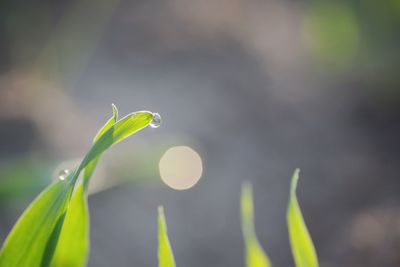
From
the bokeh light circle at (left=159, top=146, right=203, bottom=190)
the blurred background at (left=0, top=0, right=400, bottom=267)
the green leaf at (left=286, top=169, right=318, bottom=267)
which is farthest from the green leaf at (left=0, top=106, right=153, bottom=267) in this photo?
the bokeh light circle at (left=159, top=146, right=203, bottom=190)

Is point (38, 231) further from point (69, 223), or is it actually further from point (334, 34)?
point (334, 34)

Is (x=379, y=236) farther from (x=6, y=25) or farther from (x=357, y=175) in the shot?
(x=6, y=25)

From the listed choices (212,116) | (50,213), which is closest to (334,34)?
(212,116)

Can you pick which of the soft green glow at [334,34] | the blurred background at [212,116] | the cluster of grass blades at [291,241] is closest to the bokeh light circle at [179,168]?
the blurred background at [212,116]

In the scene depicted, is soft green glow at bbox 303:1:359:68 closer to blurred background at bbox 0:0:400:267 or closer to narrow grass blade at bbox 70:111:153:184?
blurred background at bbox 0:0:400:267

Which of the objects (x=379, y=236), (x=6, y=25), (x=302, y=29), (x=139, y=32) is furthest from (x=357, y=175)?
(x=6, y=25)

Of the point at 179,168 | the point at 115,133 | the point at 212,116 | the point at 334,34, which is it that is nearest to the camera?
the point at 115,133

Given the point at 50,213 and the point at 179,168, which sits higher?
the point at 179,168

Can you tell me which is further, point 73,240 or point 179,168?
point 179,168
